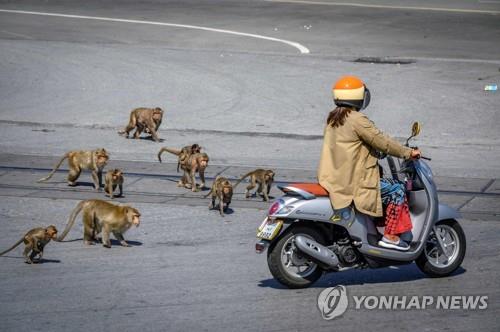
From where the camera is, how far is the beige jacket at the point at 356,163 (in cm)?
940

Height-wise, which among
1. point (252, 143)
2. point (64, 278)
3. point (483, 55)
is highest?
point (483, 55)

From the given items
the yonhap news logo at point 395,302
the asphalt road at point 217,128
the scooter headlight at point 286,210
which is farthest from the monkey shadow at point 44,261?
the yonhap news logo at point 395,302

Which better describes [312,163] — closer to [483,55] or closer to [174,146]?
[174,146]

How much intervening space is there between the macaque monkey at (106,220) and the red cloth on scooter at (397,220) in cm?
285

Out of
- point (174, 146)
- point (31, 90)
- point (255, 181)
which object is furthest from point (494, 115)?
point (31, 90)

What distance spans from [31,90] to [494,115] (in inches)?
354

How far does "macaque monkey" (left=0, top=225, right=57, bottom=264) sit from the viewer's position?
34.4 ft

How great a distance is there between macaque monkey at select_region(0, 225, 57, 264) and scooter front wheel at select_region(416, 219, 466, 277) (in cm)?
355

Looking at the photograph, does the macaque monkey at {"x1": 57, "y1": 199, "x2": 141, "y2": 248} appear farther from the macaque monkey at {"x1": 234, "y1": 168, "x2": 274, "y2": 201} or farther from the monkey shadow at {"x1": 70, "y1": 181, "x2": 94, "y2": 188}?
the monkey shadow at {"x1": 70, "y1": 181, "x2": 94, "y2": 188}

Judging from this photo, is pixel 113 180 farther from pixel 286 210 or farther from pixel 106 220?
pixel 286 210

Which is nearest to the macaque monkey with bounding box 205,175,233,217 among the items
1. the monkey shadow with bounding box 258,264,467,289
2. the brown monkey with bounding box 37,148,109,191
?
the brown monkey with bounding box 37,148,109,191

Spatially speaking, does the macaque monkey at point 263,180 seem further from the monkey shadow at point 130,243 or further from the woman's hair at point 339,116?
the woman's hair at point 339,116

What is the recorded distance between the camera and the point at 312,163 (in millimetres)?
15773

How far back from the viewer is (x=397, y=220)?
9641mm
